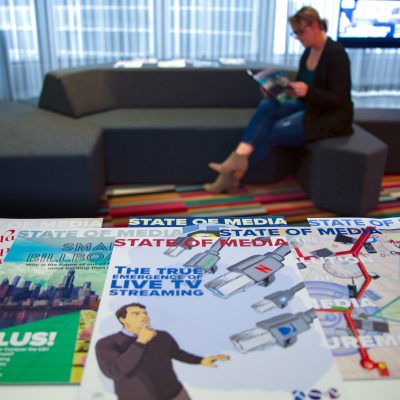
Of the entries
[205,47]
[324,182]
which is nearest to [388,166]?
[324,182]

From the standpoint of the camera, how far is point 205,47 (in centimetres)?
461

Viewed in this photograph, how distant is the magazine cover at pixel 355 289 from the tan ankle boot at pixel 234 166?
177 centimetres

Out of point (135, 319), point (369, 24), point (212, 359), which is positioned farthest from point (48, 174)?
point (369, 24)

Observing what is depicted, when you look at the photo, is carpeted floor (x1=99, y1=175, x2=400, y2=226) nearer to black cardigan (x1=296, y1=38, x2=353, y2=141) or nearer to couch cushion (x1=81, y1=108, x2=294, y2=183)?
couch cushion (x1=81, y1=108, x2=294, y2=183)

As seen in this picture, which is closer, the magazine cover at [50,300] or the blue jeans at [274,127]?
the magazine cover at [50,300]

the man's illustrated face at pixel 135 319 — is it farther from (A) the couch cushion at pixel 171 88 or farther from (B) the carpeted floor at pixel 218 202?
(A) the couch cushion at pixel 171 88

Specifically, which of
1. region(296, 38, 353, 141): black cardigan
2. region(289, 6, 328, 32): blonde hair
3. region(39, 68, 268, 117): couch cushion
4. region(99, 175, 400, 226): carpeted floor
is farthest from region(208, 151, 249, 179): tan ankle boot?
region(289, 6, 328, 32): blonde hair

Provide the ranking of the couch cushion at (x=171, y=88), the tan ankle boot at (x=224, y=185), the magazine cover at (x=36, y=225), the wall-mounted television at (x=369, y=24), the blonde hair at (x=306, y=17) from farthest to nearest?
the wall-mounted television at (x=369, y=24) < the couch cushion at (x=171, y=88) < the tan ankle boot at (x=224, y=185) < the blonde hair at (x=306, y=17) < the magazine cover at (x=36, y=225)

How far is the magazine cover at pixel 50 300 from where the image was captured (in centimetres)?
73

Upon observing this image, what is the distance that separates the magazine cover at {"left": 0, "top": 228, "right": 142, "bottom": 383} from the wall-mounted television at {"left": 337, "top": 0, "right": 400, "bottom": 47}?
3.34m

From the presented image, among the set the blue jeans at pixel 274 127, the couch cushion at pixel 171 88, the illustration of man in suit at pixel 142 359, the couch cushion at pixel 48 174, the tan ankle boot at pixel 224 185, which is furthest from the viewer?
the couch cushion at pixel 171 88

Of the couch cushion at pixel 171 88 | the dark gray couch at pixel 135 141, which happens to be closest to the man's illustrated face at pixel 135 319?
the dark gray couch at pixel 135 141

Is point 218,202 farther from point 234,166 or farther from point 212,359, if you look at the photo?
point 212,359

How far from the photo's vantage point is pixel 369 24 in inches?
151
